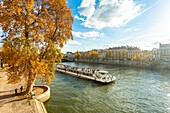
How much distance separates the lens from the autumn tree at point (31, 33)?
1190cm

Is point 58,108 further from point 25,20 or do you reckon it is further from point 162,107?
point 162,107

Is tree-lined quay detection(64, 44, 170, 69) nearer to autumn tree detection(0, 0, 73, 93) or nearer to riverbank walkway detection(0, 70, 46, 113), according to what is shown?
autumn tree detection(0, 0, 73, 93)

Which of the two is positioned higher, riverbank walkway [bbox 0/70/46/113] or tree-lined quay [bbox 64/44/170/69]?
tree-lined quay [bbox 64/44/170/69]

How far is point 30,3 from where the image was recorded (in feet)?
38.1

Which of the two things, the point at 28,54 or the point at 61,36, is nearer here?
the point at 28,54

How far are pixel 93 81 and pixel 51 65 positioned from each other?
16.6m

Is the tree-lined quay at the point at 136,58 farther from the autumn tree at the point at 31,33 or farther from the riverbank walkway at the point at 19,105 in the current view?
the riverbank walkway at the point at 19,105

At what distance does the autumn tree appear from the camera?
11.9 metres

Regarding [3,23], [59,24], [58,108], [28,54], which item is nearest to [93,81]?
[58,108]

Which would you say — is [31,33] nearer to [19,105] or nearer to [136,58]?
[19,105]

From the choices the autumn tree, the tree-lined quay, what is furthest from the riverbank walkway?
the tree-lined quay

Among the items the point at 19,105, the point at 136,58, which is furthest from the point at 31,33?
the point at 136,58

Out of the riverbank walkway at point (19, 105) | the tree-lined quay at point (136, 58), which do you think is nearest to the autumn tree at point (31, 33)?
the riverbank walkway at point (19, 105)

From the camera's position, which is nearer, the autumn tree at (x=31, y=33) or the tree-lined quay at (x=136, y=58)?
the autumn tree at (x=31, y=33)
